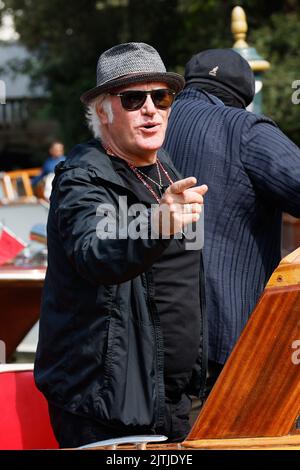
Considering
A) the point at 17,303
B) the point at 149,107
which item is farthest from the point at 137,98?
the point at 17,303

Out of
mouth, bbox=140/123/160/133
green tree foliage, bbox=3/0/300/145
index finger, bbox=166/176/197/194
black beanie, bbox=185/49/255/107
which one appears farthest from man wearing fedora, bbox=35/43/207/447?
green tree foliage, bbox=3/0/300/145

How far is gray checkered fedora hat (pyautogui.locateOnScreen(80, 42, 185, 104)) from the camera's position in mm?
2596

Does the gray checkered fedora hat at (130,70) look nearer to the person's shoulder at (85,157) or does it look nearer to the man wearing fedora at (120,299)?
the man wearing fedora at (120,299)

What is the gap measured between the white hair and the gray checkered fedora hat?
2cm

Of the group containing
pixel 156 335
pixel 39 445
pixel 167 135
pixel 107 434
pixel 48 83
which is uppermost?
pixel 167 135

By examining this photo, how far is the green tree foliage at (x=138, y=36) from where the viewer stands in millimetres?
17797

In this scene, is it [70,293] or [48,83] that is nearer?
[70,293]

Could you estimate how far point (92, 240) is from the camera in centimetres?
222

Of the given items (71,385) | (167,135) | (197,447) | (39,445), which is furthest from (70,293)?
(167,135)

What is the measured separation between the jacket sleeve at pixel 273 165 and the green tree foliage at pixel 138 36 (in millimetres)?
14142

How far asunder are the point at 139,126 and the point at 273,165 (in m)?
0.51

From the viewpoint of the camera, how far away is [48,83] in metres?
28.2

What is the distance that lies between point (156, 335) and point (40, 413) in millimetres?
692

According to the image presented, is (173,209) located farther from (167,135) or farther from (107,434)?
(167,135)
